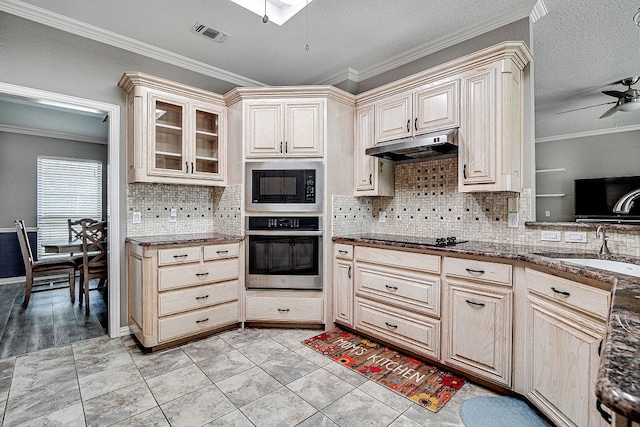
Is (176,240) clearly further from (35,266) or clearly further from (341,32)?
(35,266)

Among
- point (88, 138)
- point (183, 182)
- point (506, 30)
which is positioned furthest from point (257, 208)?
point (88, 138)

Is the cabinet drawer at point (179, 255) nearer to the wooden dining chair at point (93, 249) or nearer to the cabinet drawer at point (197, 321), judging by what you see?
the cabinet drawer at point (197, 321)

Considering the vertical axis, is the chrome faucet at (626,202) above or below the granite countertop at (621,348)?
above

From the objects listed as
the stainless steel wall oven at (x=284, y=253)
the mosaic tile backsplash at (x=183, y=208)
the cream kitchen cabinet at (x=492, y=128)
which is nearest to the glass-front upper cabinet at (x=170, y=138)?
the mosaic tile backsplash at (x=183, y=208)

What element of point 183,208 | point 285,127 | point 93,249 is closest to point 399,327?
point 285,127

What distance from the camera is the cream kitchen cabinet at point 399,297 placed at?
2307mm

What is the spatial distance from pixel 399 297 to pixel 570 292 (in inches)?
46.3

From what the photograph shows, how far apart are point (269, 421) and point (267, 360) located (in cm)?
69

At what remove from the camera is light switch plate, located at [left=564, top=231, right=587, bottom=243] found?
2.11 metres

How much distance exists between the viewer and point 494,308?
1.99m

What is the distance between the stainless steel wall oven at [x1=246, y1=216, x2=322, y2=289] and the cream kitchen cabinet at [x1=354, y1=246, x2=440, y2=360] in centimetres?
43

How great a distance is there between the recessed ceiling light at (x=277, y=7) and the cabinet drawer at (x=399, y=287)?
2165 millimetres

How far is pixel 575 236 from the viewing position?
7.03 ft

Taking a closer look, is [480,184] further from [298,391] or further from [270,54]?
[270,54]
